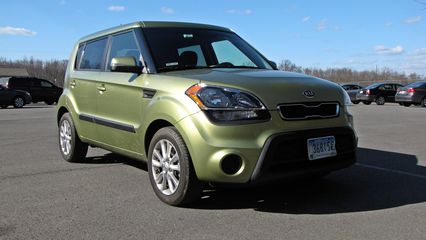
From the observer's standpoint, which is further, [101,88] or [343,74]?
[343,74]

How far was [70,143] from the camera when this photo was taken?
6895mm

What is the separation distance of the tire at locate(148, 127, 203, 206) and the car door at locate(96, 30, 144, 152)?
432mm

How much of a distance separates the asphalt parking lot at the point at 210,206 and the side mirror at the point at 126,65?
131 centimetres

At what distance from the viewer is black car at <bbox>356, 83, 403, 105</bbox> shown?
30766 mm

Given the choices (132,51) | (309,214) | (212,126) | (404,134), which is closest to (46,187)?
(132,51)

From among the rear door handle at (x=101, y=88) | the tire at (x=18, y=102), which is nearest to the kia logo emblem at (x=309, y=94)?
the rear door handle at (x=101, y=88)

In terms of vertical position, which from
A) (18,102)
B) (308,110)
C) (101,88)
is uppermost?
(101,88)

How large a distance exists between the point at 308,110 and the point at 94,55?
3322mm

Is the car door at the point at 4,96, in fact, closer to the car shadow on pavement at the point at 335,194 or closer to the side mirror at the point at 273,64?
the side mirror at the point at 273,64

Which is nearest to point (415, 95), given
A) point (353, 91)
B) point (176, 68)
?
point (353, 91)

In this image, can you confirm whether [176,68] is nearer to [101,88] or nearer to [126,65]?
[126,65]

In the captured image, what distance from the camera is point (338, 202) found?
4664mm

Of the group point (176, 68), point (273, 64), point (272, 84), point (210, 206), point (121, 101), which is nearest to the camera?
point (272, 84)

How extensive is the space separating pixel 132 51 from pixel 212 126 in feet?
6.01
